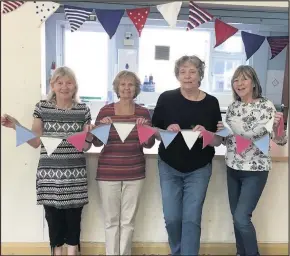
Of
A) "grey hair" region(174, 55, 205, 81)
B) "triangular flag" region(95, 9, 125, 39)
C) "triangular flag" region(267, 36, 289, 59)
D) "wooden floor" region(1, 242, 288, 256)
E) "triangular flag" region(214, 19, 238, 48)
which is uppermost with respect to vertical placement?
"triangular flag" region(95, 9, 125, 39)

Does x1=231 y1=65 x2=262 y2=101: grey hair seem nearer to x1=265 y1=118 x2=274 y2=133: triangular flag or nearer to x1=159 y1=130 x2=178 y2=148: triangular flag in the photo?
x1=265 y1=118 x2=274 y2=133: triangular flag

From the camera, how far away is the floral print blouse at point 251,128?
76.3 inches

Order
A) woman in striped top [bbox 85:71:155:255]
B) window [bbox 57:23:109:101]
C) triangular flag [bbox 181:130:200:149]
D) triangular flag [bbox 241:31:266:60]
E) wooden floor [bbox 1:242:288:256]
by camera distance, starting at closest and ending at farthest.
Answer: triangular flag [bbox 181:130:200:149], woman in striped top [bbox 85:71:155:255], triangular flag [bbox 241:31:266:60], wooden floor [bbox 1:242:288:256], window [bbox 57:23:109:101]

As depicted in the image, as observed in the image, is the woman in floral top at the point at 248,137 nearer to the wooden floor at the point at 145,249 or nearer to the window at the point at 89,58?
the wooden floor at the point at 145,249

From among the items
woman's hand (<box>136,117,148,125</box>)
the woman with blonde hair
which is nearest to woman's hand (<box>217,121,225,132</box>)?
woman's hand (<box>136,117,148,125</box>)

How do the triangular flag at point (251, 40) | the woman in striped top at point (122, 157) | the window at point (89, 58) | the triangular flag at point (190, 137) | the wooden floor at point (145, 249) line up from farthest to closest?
the window at point (89, 58)
the wooden floor at point (145, 249)
the triangular flag at point (251, 40)
the woman in striped top at point (122, 157)
the triangular flag at point (190, 137)

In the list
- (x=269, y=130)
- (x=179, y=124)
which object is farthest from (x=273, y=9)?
(x=179, y=124)

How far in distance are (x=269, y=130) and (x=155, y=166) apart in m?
0.71

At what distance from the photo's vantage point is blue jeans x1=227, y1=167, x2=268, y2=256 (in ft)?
6.46

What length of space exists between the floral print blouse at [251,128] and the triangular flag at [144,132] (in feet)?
1.44

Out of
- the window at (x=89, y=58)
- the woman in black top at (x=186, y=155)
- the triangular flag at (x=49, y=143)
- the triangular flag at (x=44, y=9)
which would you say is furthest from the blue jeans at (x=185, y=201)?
the window at (x=89, y=58)

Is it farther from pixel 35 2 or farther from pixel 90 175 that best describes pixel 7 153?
pixel 35 2

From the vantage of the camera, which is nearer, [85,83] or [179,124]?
[179,124]

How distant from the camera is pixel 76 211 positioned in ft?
6.65
